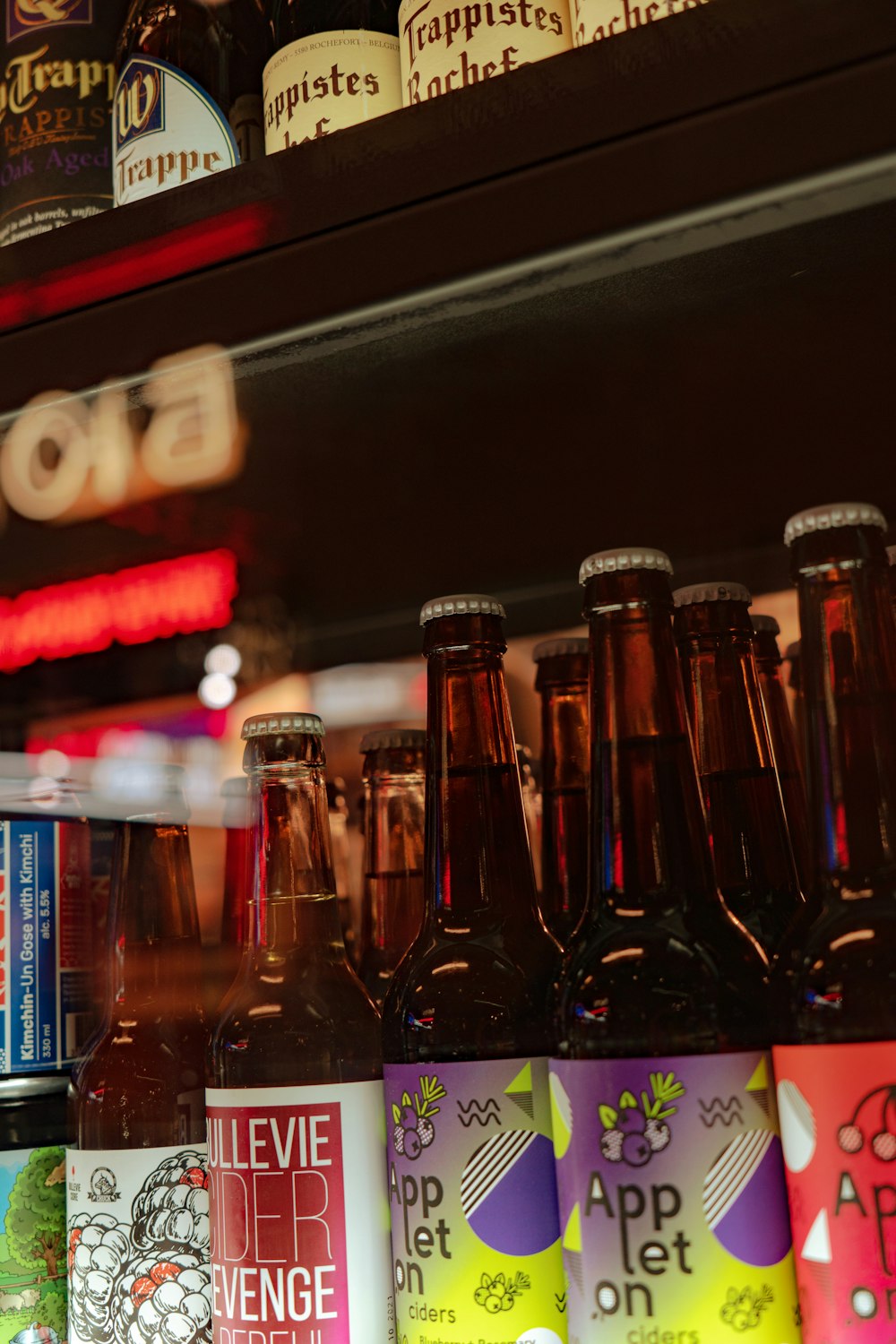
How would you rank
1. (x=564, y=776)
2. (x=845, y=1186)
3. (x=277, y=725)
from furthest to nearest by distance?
(x=564, y=776), (x=277, y=725), (x=845, y=1186)

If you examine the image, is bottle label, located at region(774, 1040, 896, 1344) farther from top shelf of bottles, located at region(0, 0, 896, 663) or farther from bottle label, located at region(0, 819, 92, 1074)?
bottle label, located at region(0, 819, 92, 1074)

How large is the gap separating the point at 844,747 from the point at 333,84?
1.56ft

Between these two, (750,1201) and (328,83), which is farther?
(328,83)

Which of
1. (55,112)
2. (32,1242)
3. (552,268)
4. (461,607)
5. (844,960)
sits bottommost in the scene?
(32,1242)

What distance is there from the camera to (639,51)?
54 cm

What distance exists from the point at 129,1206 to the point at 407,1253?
18cm

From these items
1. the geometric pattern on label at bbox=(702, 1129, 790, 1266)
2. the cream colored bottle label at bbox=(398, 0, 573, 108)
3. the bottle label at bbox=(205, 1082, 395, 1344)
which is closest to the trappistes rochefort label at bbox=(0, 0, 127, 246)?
the cream colored bottle label at bbox=(398, 0, 573, 108)

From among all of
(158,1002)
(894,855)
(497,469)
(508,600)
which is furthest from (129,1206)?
(508,600)

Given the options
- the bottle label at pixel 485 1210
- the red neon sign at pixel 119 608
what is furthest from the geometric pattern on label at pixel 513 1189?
the red neon sign at pixel 119 608

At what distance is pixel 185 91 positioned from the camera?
0.77 meters

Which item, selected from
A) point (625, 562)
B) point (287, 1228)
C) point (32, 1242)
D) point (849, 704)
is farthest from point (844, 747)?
point (32, 1242)

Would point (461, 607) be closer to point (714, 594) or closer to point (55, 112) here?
point (714, 594)

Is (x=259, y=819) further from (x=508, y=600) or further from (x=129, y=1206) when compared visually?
(x=508, y=600)

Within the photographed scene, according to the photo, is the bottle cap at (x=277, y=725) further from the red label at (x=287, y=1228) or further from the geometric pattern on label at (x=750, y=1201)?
the geometric pattern on label at (x=750, y=1201)
